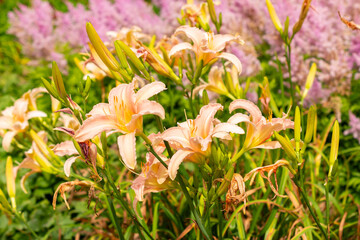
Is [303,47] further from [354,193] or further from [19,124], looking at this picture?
[19,124]

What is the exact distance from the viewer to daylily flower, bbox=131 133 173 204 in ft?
3.43

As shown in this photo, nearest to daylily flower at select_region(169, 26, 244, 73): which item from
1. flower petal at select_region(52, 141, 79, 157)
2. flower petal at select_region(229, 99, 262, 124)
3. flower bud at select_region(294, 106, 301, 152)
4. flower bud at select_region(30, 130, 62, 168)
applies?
flower petal at select_region(229, 99, 262, 124)

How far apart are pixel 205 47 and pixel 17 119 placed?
40.9 inches

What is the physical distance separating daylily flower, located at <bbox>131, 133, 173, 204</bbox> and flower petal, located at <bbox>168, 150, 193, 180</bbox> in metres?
0.11

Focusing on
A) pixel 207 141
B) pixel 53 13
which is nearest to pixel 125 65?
pixel 207 141

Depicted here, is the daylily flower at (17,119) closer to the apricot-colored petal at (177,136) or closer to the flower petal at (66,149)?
the flower petal at (66,149)

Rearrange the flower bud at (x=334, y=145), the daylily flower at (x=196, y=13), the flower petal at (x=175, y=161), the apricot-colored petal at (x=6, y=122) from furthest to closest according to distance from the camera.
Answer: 1. the apricot-colored petal at (x=6, y=122)
2. the daylily flower at (x=196, y=13)
3. the flower bud at (x=334, y=145)
4. the flower petal at (x=175, y=161)

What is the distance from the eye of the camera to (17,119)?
5.50 ft

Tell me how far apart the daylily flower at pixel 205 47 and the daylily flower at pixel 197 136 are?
0.83ft

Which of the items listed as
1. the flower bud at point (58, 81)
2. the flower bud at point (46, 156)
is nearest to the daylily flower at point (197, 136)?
the flower bud at point (58, 81)

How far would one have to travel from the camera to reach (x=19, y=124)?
5.30 ft

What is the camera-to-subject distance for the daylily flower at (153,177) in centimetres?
105

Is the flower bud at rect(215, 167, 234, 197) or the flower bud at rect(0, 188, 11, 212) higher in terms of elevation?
the flower bud at rect(215, 167, 234, 197)

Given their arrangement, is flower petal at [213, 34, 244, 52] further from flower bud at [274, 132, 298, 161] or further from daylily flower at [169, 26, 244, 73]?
flower bud at [274, 132, 298, 161]
